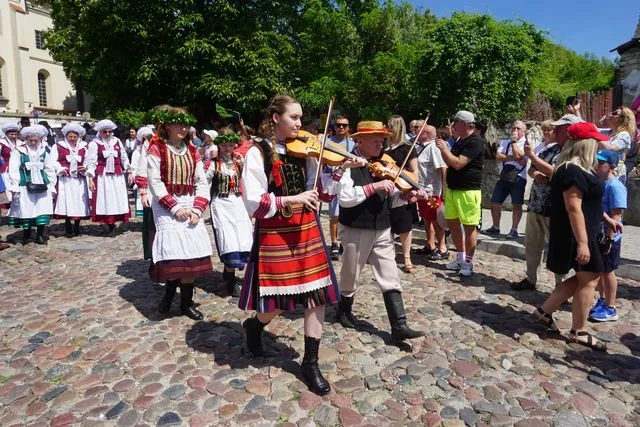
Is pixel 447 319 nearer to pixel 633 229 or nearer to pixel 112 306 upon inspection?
pixel 112 306

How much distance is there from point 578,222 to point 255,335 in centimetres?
264

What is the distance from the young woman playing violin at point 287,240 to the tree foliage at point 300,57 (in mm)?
14583

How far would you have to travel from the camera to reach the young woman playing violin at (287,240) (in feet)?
10.8

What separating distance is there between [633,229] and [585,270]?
17.4 feet

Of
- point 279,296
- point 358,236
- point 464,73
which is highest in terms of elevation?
point 464,73

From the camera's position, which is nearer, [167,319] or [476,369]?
[476,369]

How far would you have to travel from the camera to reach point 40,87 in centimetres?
4453

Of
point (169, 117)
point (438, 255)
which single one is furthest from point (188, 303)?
point (438, 255)

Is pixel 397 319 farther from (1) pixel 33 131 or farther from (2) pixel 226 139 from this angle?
(1) pixel 33 131

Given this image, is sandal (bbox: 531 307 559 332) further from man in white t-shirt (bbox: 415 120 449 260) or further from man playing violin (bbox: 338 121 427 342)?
man in white t-shirt (bbox: 415 120 449 260)

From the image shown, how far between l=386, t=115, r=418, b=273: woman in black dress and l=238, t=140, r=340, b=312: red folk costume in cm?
206

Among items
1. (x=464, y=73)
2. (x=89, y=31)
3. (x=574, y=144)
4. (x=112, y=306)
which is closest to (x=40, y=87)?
(x=89, y=31)

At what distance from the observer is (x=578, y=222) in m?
3.83

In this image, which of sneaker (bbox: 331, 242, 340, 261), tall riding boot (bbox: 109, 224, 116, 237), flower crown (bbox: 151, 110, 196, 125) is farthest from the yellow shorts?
tall riding boot (bbox: 109, 224, 116, 237)
